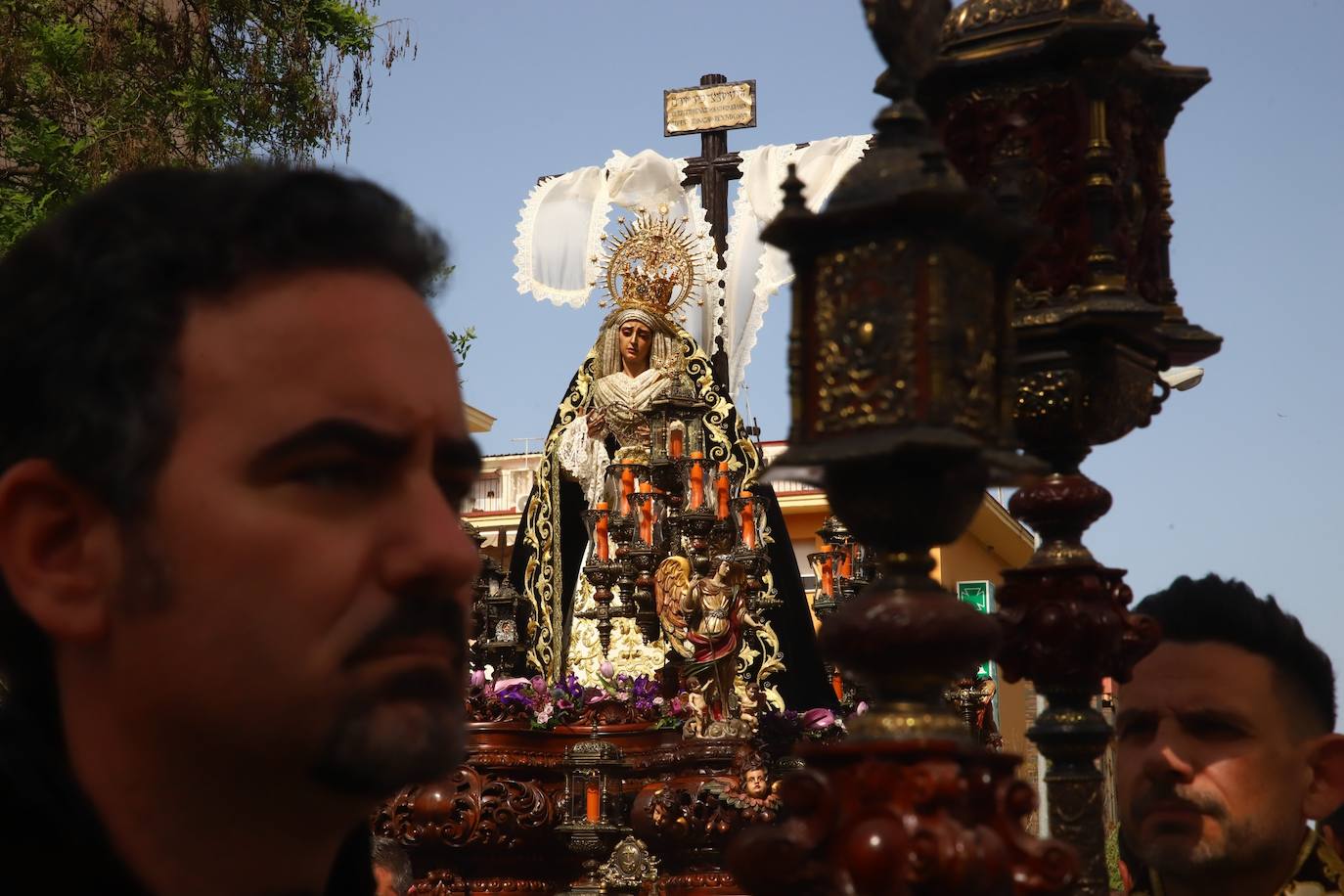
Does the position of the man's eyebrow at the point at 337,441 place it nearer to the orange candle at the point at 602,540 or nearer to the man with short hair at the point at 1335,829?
the man with short hair at the point at 1335,829

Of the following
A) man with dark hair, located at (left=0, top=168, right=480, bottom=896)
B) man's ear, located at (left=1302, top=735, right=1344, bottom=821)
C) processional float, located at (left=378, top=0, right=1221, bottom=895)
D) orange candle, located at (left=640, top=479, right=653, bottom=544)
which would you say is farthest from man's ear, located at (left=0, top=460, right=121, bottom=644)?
orange candle, located at (left=640, top=479, right=653, bottom=544)

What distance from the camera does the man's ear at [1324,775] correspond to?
3.26 meters

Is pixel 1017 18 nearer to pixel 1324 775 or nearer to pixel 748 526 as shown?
pixel 1324 775

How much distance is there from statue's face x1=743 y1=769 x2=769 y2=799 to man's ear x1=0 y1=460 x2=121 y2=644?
6733 millimetres

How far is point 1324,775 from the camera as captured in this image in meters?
3.28

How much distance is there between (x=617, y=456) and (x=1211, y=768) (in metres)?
8.87

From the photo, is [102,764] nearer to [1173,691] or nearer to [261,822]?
[261,822]

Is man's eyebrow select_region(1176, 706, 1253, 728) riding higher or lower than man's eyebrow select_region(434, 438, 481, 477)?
lower

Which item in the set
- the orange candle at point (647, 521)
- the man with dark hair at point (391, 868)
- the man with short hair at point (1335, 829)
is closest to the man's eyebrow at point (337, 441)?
the man with short hair at point (1335, 829)

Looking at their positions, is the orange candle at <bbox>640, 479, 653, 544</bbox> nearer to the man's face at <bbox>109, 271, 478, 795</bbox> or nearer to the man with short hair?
the man with short hair

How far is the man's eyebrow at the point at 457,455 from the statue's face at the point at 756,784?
657 centimetres

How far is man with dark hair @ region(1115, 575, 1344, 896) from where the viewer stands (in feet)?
10.3

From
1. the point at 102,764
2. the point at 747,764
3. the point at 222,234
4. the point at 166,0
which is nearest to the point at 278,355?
the point at 222,234

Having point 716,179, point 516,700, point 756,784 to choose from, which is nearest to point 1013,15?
point 756,784
